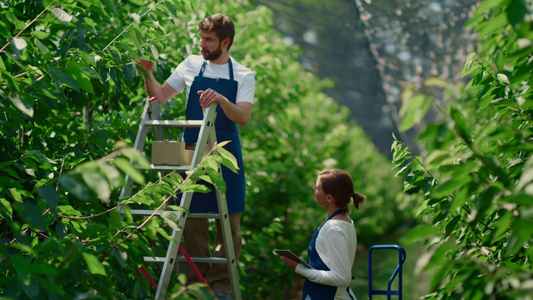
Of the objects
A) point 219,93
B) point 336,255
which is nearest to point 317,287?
point 336,255

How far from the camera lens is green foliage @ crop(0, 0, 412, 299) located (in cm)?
192

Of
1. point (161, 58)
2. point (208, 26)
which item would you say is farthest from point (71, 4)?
point (161, 58)

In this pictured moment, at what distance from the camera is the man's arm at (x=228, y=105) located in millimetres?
3365

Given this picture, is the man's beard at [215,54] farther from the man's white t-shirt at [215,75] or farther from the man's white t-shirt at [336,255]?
the man's white t-shirt at [336,255]

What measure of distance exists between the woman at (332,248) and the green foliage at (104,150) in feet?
2.77

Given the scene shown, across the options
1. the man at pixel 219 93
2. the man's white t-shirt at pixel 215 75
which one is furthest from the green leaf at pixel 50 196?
the man's white t-shirt at pixel 215 75

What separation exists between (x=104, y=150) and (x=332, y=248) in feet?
4.81

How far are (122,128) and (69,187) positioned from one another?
244cm

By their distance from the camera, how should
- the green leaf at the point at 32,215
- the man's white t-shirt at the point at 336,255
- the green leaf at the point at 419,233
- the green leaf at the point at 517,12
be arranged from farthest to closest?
the man's white t-shirt at the point at 336,255, the green leaf at the point at 32,215, the green leaf at the point at 419,233, the green leaf at the point at 517,12

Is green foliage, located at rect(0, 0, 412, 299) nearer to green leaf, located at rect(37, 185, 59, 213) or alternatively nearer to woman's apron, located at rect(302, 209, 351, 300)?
green leaf, located at rect(37, 185, 59, 213)

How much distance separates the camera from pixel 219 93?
366 centimetres

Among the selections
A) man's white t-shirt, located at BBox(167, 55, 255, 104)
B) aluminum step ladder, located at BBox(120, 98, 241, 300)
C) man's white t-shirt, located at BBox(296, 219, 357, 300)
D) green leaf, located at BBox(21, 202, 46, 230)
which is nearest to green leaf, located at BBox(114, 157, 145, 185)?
green leaf, located at BBox(21, 202, 46, 230)

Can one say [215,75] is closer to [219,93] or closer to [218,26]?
[219,93]

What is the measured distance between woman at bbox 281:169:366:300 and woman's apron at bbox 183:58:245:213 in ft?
2.02
